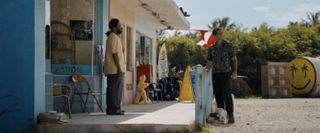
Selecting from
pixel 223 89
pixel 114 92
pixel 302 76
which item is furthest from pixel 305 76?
pixel 114 92

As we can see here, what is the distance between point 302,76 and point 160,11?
1175 cm

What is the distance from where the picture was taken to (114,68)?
977cm

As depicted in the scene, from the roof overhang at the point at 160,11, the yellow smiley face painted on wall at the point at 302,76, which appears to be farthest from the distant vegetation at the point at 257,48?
the roof overhang at the point at 160,11

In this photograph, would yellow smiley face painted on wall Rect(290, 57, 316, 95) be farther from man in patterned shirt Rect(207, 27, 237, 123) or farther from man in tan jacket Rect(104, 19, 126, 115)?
man in tan jacket Rect(104, 19, 126, 115)

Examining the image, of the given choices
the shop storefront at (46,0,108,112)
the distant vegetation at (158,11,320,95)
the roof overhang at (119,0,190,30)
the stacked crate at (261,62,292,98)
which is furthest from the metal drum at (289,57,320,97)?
the shop storefront at (46,0,108,112)

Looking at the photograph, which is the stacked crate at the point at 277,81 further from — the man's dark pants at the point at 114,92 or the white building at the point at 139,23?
the man's dark pants at the point at 114,92

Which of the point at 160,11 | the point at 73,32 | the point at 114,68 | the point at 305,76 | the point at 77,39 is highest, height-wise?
the point at 160,11

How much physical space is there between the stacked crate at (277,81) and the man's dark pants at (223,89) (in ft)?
55.9

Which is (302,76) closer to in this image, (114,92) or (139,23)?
(139,23)

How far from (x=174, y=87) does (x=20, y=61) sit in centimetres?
1162

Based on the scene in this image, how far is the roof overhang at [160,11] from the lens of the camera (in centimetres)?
1566

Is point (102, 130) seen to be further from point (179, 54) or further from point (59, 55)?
point (179, 54)

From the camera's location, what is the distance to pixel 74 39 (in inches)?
428

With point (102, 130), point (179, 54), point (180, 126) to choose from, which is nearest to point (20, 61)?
point (102, 130)
